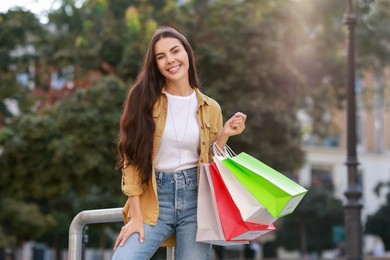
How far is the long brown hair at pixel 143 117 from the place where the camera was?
3.88 metres

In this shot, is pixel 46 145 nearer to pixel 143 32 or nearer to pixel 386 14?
pixel 143 32

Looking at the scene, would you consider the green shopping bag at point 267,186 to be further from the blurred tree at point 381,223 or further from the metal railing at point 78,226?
the blurred tree at point 381,223

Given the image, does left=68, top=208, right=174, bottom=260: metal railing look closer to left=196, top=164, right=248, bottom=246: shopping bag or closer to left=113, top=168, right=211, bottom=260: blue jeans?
left=113, top=168, right=211, bottom=260: blue jeans

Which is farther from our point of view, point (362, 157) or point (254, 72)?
point (362, 157)

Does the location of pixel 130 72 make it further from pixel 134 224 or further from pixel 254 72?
pixel 134 224

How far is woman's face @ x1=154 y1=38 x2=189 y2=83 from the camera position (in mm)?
4059

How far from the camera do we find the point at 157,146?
13.0 feet

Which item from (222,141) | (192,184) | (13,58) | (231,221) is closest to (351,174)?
(222,141)

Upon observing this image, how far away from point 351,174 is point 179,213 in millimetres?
9080

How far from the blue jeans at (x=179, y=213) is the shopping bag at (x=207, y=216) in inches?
3.0

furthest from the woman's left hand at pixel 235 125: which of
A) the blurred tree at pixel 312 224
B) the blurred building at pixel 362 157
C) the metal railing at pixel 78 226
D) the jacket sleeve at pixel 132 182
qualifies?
the blurred building at pixel 362 157

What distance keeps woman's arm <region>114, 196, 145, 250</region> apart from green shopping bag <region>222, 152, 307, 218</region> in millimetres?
472

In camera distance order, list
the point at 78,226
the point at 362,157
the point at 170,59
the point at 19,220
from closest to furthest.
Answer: the point at 170,59 < the point at 78,226 < the point at 19,220 < the point at 362,157

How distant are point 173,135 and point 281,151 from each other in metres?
16.7
